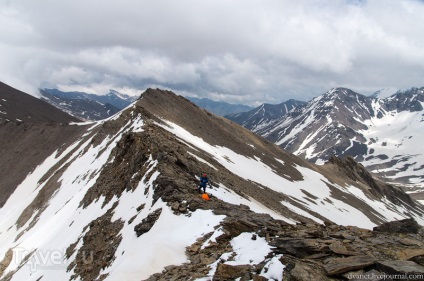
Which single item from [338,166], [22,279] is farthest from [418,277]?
[338,166]

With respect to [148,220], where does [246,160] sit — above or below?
above

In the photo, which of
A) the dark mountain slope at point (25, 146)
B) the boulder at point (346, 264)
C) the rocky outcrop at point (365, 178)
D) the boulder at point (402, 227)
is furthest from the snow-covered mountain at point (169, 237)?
the rocky outcrop at point (365, 178)

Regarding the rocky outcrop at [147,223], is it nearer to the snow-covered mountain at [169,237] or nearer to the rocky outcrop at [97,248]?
the snow-covered mountain at [169,237]

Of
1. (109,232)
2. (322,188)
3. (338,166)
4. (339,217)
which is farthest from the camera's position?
(338,166)

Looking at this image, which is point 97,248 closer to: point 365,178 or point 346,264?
point 346,264

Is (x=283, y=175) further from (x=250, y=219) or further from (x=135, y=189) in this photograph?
(x=250, y=219)

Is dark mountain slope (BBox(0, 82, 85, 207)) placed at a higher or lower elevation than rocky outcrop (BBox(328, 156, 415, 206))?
lower

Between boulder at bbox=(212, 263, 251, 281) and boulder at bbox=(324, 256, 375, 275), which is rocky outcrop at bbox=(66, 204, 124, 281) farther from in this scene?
boulder at bbox=(324, 256, 375, 275)

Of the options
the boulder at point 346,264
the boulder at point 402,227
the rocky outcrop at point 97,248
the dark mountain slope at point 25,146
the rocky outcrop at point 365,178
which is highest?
the rocky outcrop at point 365,178

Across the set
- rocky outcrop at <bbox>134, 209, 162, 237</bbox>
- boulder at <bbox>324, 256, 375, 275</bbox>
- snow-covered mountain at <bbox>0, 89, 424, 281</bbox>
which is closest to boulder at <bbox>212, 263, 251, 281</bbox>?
snow-covered mountain at <bbox>0, 89, 424, 281</bbox>

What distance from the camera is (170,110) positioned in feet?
284

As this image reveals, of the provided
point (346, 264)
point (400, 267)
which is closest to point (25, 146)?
point (346, 264)

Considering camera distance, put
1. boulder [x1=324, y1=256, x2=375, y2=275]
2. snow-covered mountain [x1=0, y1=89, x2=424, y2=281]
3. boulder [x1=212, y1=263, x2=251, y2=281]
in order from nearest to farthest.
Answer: boulder [x1=324, y1=256, x2=375, y2=275] < boulder [x1=212, y1=263, x2=251, y2=281] < snow-covered mountain [x1=0, y1=89, x2=424, y2=281]

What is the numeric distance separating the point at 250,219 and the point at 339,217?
160 ft
